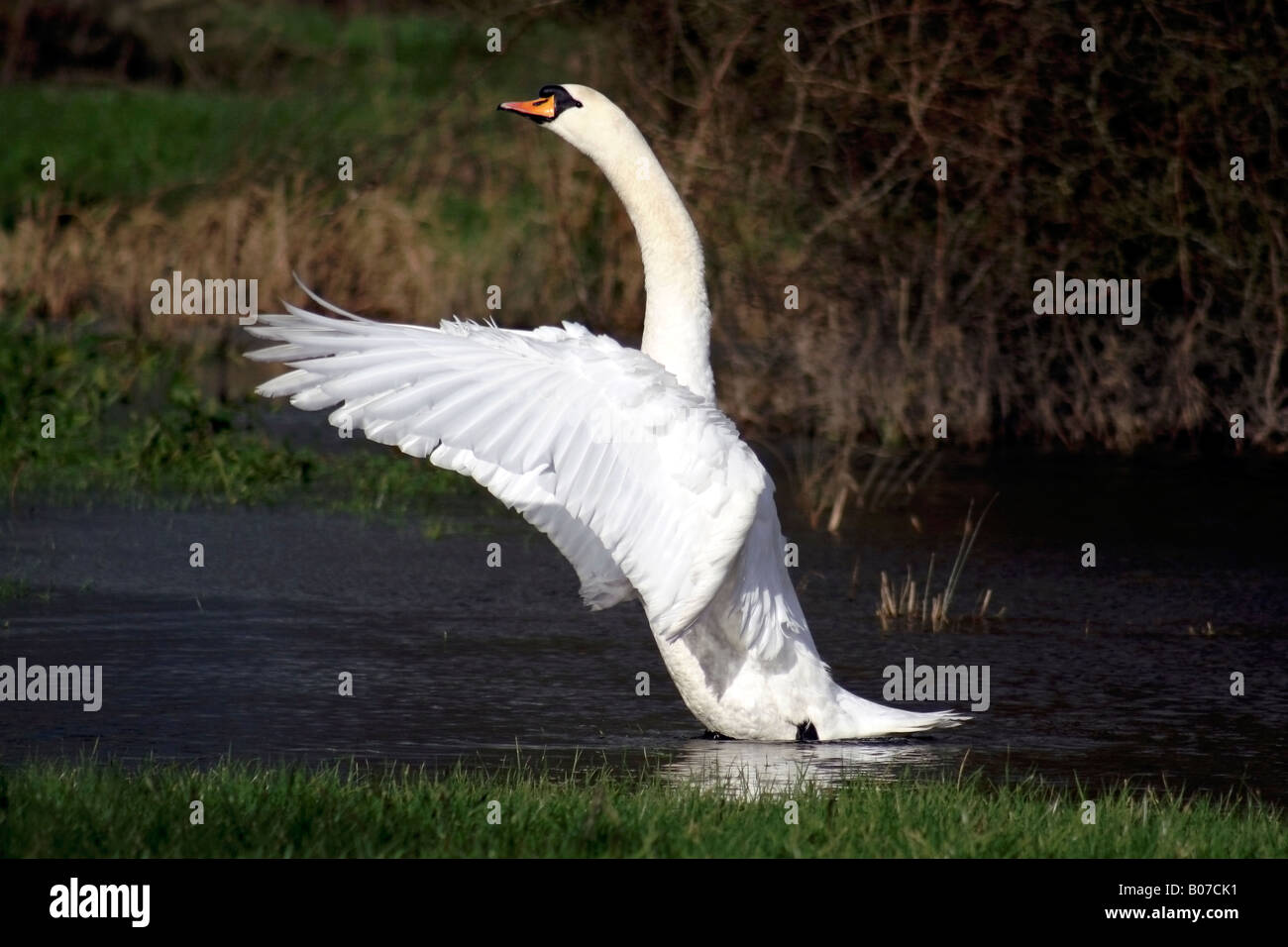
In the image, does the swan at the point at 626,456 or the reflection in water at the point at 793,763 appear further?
the reflection in water at the point at 793,763

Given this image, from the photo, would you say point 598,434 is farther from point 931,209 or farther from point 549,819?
point 931,209

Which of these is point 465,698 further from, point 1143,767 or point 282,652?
point 1143,767

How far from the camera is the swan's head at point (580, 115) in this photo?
7.43 m

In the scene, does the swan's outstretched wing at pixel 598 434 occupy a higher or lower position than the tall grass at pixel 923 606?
higher

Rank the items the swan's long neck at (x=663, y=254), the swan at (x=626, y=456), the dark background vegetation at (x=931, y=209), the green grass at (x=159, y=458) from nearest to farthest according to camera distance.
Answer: the swan at (x=626, y=456) < the swan's long neck at (x=663, y=254) < the green grass at (x=159, y=458) < the dark background vegetation at (x=931, y=209)

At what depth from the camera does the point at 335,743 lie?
7.10m

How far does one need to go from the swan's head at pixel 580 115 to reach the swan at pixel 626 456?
2.39 feet

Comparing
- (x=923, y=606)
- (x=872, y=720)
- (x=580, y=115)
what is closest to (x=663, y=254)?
(x=580, y=115)

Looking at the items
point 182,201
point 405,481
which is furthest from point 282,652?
point 182,201

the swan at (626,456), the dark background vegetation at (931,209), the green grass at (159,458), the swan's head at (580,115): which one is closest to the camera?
the swan at (626,456)

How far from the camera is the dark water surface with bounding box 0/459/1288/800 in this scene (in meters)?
7.19

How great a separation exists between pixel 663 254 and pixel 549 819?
229 centimetres

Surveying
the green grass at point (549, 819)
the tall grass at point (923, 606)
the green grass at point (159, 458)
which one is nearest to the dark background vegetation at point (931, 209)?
the green grass at point (159, 458)

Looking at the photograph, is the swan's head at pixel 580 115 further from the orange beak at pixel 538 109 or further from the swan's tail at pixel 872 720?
the swan's tail at pixel 872 720
